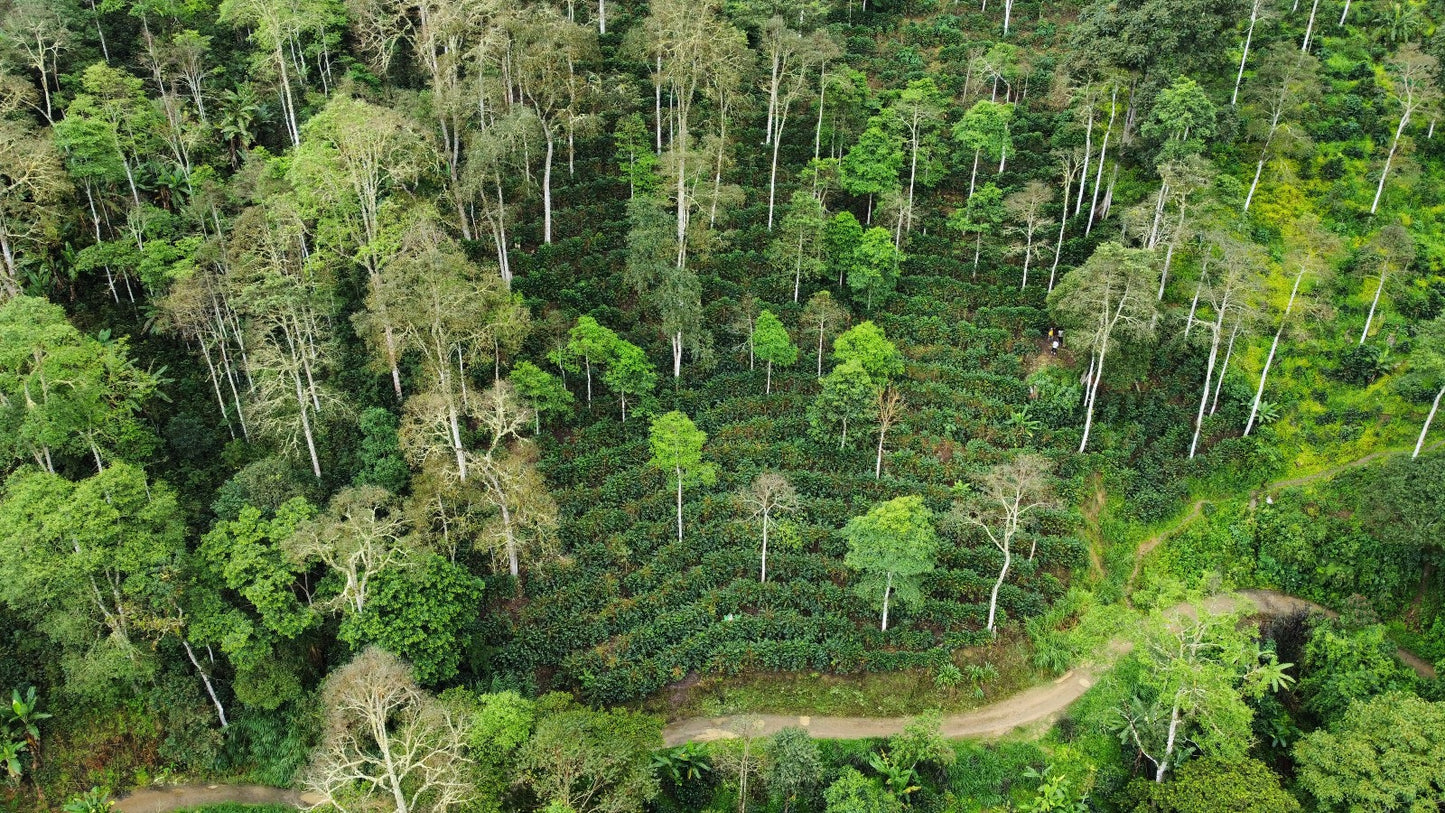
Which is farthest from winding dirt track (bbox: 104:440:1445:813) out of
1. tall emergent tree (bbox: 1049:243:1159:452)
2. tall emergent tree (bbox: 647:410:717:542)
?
tall emergent tree (bbox: 1049:243:1159:452)

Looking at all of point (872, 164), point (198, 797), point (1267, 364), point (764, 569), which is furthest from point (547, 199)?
point (1267, 364)

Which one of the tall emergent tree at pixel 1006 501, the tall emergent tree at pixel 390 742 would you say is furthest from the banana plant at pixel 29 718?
the tall emergent tree at pixel 1006 501

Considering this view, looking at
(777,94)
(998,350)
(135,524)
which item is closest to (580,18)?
(777,94)

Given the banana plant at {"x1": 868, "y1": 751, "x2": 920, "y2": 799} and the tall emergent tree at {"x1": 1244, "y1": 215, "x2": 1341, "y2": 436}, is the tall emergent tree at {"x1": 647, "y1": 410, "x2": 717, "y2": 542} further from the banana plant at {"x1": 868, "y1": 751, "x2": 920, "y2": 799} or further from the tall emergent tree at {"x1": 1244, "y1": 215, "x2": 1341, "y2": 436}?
the tall emergent tree at {"x1": 1244, "y1": 215, "x2": 1341, "y2": 436}

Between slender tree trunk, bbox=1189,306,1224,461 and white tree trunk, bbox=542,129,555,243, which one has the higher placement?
white tree trunk, bbox=542,129,555,243

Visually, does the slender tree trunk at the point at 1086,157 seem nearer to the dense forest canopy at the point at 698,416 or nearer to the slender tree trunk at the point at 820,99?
the dense forest canopy at the point at 698,416

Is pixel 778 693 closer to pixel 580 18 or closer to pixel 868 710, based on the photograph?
pixel 868 710
